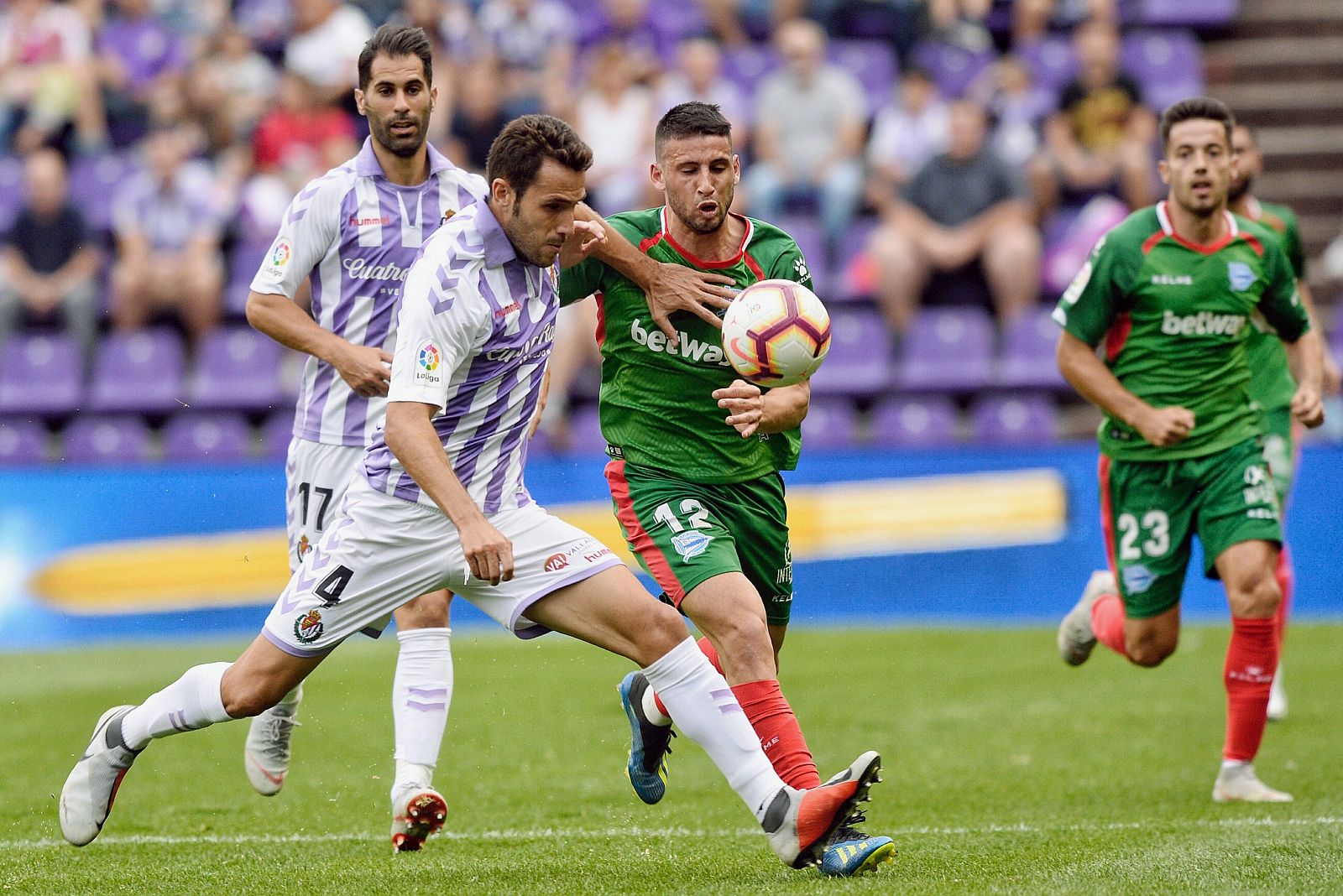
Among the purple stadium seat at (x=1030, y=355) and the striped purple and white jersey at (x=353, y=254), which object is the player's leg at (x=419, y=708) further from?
the purple stadium seat at (x=1030, y=355)

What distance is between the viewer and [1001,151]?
1538 cm

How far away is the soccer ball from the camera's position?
19.3 feet

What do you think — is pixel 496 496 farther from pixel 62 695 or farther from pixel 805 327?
pixel 62 695

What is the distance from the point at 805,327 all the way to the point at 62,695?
6.91m

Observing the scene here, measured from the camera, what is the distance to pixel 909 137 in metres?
15.8

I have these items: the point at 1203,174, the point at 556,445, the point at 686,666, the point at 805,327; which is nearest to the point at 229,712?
the point at 686,666

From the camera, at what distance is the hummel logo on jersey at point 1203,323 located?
7.36 meters

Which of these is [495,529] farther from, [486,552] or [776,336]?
[776,336]

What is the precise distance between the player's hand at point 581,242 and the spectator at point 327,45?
10516 mm

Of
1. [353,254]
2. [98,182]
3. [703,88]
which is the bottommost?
[353,254]

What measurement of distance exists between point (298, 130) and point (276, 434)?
2928mm

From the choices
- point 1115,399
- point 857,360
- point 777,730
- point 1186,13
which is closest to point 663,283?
point 777,730

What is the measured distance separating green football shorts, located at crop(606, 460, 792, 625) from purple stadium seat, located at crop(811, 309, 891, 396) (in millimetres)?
8197

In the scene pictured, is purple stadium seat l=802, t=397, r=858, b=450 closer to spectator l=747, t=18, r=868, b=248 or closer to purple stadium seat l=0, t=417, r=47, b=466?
spectator l=747, t=18, r=868, b=248
